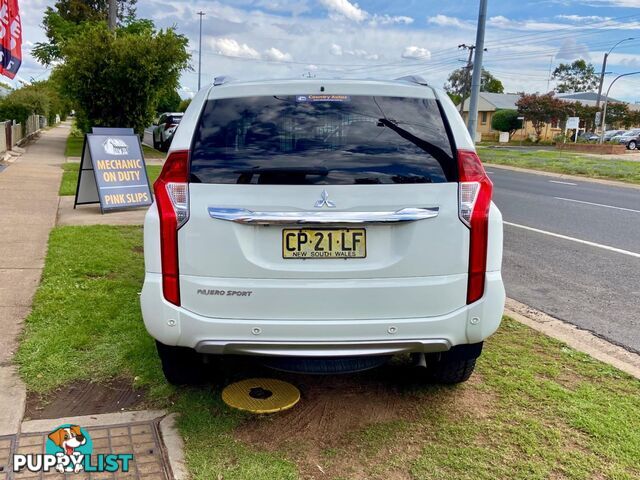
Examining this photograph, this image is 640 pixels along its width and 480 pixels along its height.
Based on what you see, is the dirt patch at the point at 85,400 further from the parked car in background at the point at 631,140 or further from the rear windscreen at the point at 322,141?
the parked car in background at the point at 631,140

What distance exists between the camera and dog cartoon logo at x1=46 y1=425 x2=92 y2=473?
109 inches

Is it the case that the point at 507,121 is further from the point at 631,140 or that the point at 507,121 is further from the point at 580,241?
the point at 580,241

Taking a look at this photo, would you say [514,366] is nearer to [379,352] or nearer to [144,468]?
[379,352]

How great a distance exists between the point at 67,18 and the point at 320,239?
36.3 meters

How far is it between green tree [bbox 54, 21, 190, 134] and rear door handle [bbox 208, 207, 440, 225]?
19040 mm

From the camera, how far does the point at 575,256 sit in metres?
7.45

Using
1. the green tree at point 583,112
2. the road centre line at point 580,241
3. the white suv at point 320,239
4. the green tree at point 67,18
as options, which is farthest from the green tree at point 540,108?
the white suv at point 320,239

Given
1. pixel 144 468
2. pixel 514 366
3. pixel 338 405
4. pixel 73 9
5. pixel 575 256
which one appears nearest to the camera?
pixel 144 468

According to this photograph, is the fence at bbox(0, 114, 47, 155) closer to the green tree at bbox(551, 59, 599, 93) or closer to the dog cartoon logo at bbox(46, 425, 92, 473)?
the dog cartoon logo at bbox(46, 425, 92, 473)

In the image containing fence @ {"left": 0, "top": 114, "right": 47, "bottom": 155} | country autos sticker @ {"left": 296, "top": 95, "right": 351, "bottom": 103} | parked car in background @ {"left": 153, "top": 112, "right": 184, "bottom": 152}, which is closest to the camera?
country autos sticker @ {"left": 296, "top": 95, "right": 351, "bottom": 103}

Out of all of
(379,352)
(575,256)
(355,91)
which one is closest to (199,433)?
(379,352)

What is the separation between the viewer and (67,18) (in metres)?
33.3

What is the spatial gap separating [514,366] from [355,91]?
221cm

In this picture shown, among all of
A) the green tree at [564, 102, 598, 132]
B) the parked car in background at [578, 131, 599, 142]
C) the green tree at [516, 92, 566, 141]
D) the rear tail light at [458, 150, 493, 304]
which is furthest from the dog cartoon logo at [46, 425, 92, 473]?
the green tree at [564, 102, 598, 132]
